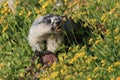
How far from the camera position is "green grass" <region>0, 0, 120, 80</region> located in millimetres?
5523

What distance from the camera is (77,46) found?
6.30 m

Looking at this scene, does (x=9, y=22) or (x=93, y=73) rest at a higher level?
(x=9, y=22)

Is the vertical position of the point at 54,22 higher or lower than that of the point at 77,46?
higher

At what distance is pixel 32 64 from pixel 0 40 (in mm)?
1453

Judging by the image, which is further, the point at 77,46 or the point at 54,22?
the point at 54,22

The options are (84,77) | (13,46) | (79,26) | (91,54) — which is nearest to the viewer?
(84,77)

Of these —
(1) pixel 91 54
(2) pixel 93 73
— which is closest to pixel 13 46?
(1) pixel 91 54

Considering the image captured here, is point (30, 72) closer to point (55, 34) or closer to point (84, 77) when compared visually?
point (55, 34)

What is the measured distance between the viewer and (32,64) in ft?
21.9

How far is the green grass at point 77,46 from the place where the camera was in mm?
5523

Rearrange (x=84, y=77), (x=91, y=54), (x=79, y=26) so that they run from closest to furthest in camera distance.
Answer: (x=84, y=77) → (x=91, y=54) → (x=79, y=26)

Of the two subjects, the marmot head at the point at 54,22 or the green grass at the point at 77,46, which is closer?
the green grass at the point at 77,46

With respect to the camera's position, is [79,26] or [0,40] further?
[0,40]

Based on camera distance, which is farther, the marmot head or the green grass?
the marmot head
